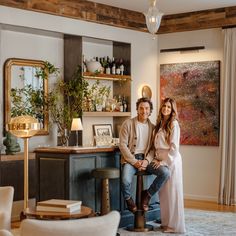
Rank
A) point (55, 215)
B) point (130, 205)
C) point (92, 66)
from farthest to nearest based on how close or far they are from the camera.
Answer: point (92, 66) < point (130, 205) < point (55, 215)

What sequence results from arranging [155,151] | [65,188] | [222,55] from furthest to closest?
[222,55], [155,151], [65,188]

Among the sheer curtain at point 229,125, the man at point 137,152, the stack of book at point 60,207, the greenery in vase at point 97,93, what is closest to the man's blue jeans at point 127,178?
the man at point 137,152

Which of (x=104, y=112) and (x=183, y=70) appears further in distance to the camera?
(x=183, y=70)

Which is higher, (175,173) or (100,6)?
(100,6)

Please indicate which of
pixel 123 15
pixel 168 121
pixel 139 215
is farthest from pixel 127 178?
pixel 123 15

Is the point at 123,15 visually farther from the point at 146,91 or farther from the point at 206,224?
the point at 206,224

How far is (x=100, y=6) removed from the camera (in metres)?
8.07

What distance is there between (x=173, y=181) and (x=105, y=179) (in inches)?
32.0

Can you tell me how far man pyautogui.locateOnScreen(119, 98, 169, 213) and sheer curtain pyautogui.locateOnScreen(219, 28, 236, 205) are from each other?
226 centimetres

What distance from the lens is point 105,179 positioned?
235 inches

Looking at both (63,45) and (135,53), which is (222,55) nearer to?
(135,53)

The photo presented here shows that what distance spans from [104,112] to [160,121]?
2.13 m

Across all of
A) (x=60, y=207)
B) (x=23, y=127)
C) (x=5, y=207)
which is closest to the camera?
(x=60, y=207)

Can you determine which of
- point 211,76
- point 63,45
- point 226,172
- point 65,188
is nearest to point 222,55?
point 211,76
